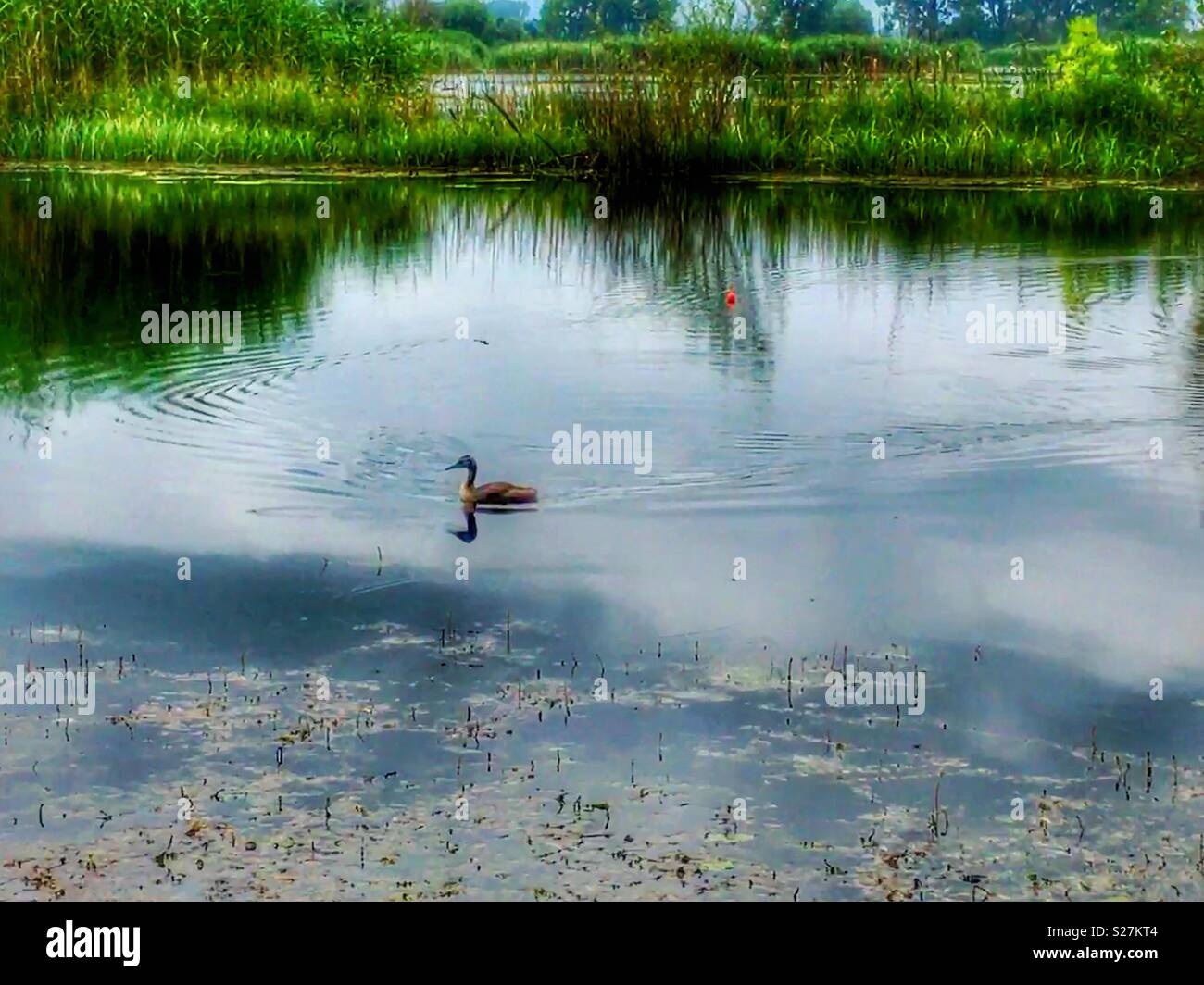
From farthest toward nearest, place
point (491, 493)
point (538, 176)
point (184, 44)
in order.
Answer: point (184, 44) → point (538, 176) → point (491, 493)

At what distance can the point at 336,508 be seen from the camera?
9.53 metres

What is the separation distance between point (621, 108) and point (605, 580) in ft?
45.6

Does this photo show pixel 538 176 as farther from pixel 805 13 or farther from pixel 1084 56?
pixel 805 13

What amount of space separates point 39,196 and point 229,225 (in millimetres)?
2984

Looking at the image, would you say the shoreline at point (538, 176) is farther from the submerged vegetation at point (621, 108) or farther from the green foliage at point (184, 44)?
the green foliage at point (184, 44)

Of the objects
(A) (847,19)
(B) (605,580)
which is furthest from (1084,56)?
(A) (847,19)

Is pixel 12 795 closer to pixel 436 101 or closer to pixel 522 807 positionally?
pixel 522 807

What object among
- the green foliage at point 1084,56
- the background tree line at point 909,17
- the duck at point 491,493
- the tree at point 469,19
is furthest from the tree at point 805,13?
the duck at point 491,493

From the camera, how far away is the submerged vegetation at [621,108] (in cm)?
2169

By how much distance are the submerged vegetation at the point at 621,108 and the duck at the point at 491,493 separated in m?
12.3

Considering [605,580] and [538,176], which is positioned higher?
[538,176]

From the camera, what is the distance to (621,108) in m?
21.6

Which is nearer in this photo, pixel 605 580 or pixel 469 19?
pixel 605 580

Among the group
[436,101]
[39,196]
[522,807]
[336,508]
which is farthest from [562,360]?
[436,101]
